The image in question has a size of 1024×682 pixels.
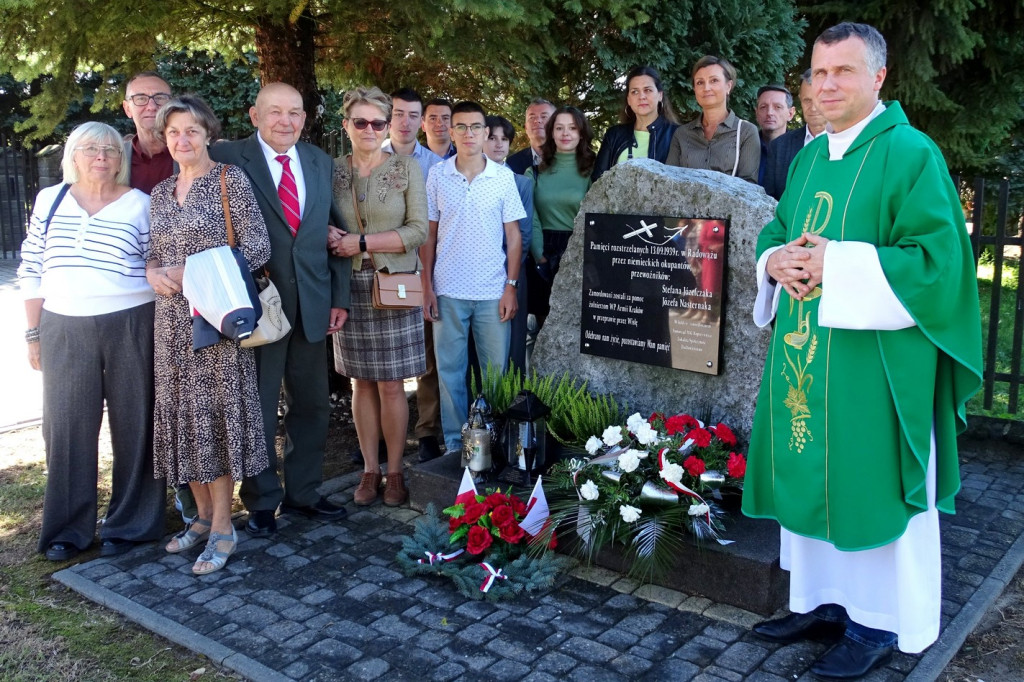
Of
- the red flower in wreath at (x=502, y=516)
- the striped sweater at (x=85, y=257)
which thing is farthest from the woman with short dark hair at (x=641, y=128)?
the striped sweater at (x=85, y=257)

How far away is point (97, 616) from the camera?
3650mm

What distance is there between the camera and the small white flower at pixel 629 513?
3725 mm

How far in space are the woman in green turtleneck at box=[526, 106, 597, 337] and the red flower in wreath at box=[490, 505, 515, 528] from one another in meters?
1.93

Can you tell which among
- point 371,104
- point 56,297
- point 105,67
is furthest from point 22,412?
point 371,104

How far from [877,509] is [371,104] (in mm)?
2873

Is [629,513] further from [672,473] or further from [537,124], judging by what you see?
[537,124]

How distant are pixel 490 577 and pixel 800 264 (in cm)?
178

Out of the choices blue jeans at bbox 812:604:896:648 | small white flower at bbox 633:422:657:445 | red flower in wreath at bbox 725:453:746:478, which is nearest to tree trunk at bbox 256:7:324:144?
small white flower at bbox 633:422:657:445

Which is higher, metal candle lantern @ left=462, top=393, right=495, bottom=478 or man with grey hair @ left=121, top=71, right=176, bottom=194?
man with grey hair @ left=121, top=71, right=176, bottom=194

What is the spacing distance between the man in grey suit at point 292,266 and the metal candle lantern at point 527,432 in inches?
38.4

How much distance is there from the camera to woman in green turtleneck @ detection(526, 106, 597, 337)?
5441 millimetres

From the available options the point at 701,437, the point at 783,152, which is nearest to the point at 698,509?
the point at 701,437

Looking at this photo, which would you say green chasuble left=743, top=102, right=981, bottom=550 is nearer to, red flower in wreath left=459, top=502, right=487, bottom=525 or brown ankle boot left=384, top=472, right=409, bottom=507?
red flower in wreath left=459, top=502, right=487, bottom=525

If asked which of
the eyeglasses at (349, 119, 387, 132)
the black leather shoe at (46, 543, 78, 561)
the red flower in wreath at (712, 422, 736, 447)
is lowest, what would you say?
the black leather shoe at (46, 543, 78, 561)
